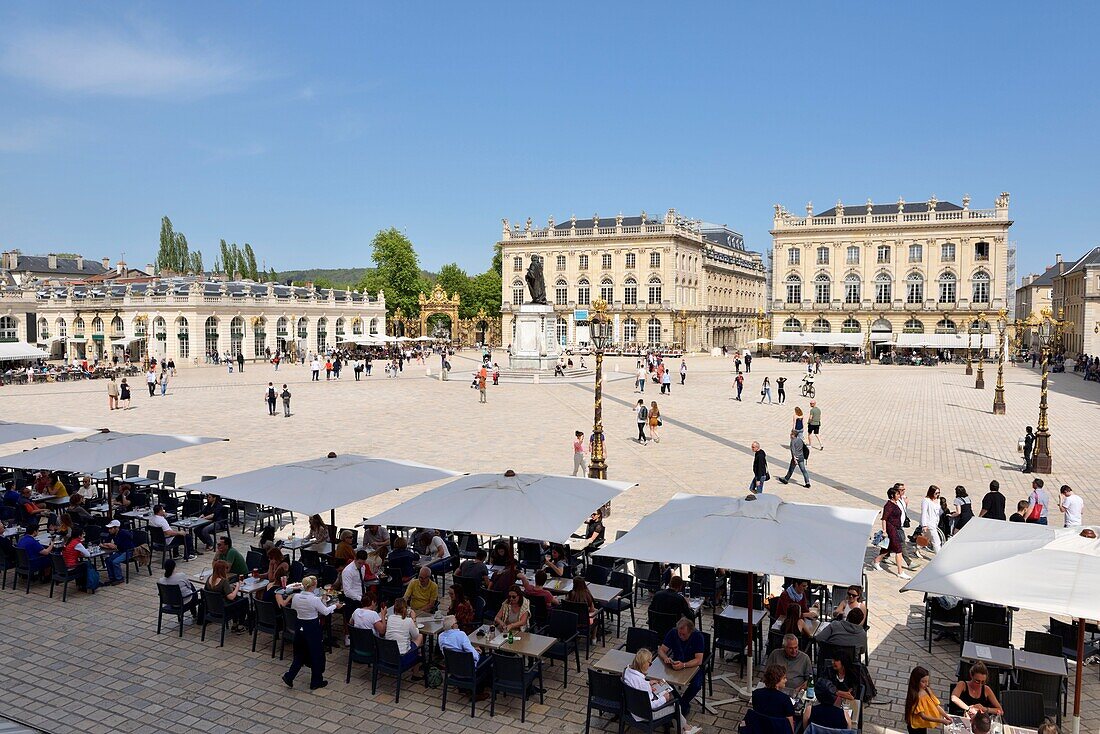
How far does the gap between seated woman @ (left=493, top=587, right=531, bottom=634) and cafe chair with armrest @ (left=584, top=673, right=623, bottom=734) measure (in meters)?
1.30

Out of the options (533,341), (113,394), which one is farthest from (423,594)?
(533,341)

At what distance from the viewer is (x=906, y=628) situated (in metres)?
9.82

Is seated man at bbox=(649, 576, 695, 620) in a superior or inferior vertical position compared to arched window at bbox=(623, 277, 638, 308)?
inferior

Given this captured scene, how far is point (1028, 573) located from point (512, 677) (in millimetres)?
4803

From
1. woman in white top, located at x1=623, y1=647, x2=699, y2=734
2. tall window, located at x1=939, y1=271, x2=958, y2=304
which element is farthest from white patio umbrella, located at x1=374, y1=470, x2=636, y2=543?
tall window, located at x1=939, y1=271, x2=958, y2=304

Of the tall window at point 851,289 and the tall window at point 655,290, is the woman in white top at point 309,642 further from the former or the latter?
the tall window at point 655,290

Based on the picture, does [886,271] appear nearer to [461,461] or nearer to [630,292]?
[630,292]

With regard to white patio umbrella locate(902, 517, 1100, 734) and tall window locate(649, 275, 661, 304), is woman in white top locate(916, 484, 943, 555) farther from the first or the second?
tall window locate(649, 275, 661, 304)

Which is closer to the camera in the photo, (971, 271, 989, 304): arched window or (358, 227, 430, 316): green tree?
(971, 271, 989, 304): arched window

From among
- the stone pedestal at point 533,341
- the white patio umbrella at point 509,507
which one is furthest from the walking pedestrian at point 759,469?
the stone pedestal at point 533,341

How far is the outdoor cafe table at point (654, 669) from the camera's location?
7367mm

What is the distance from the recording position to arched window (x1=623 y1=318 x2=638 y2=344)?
92188mm

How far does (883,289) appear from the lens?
80500 millimetres

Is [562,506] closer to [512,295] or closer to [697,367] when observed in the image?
[697,367]
